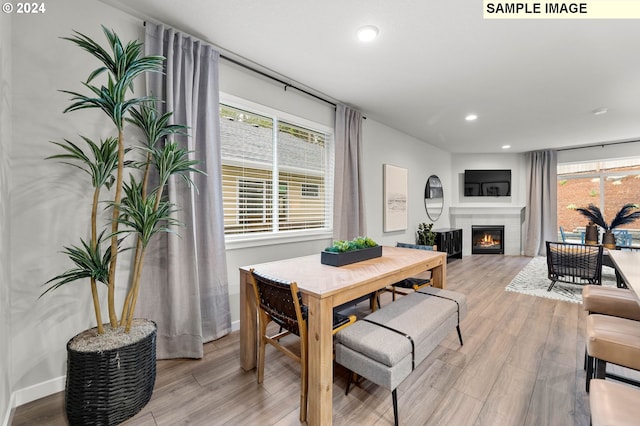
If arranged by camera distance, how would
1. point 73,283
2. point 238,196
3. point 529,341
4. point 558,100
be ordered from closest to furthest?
point 73,283 → point 529,341 → point 238,196 → point 558,100

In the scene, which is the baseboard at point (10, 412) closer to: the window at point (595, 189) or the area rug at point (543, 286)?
the area rug at point (543, 286)

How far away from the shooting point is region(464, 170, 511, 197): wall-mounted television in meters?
6.83

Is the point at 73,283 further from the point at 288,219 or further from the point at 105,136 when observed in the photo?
the point at 288,219

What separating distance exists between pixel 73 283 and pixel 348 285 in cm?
184

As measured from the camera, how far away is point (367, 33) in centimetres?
213

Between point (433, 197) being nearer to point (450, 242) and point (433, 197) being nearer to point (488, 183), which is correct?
point (450, 242)

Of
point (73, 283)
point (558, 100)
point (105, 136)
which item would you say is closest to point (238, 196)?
point (105, 136)

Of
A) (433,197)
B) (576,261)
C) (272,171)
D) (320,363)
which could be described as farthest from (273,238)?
(433,197)

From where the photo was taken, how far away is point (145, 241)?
5.28ft

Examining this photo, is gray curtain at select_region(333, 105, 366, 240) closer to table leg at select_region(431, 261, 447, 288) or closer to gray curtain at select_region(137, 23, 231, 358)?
table leg at select_region(431, 261, 447, 288)

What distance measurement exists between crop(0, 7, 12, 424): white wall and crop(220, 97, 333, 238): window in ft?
4.45

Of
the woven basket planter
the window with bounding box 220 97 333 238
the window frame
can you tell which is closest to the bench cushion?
the woven basket planter

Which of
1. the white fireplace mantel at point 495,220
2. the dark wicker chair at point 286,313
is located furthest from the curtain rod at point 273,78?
the white fireplace mantel at point 495,220

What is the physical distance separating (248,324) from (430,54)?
2.82 metres
